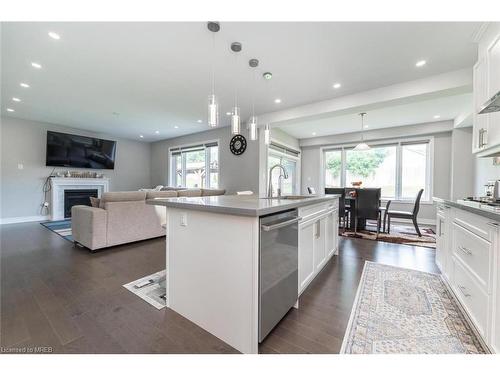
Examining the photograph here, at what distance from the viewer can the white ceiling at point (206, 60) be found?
2078 millimetres

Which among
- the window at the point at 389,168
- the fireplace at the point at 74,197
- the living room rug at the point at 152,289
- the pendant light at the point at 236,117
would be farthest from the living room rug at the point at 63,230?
the window at the point at 389,168

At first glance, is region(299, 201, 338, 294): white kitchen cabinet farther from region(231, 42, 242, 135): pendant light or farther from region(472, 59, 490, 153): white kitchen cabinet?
region(472, 59, 490, 153): white kitchen cabinet

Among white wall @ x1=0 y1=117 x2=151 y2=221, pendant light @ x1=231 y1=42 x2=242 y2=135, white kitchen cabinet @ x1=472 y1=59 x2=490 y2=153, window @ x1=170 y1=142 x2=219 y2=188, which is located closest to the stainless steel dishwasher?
pendant light @ x1=231 y1=42 x2=242 y2=135

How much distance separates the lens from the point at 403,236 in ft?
13.3

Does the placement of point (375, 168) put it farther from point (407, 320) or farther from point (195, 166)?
point (195, 166)

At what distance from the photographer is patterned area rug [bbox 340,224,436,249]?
3.62 metres

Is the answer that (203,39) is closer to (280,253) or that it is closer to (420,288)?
(280,253)

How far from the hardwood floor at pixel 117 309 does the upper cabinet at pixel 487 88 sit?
5.00 ft

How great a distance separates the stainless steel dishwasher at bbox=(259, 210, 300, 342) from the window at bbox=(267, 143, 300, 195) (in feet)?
13.3

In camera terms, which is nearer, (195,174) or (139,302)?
(139,302)

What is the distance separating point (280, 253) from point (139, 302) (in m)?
1.37

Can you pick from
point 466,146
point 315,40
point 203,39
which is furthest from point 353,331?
point 466,146

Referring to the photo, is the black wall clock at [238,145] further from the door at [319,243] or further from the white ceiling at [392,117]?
the door at [319,243]
